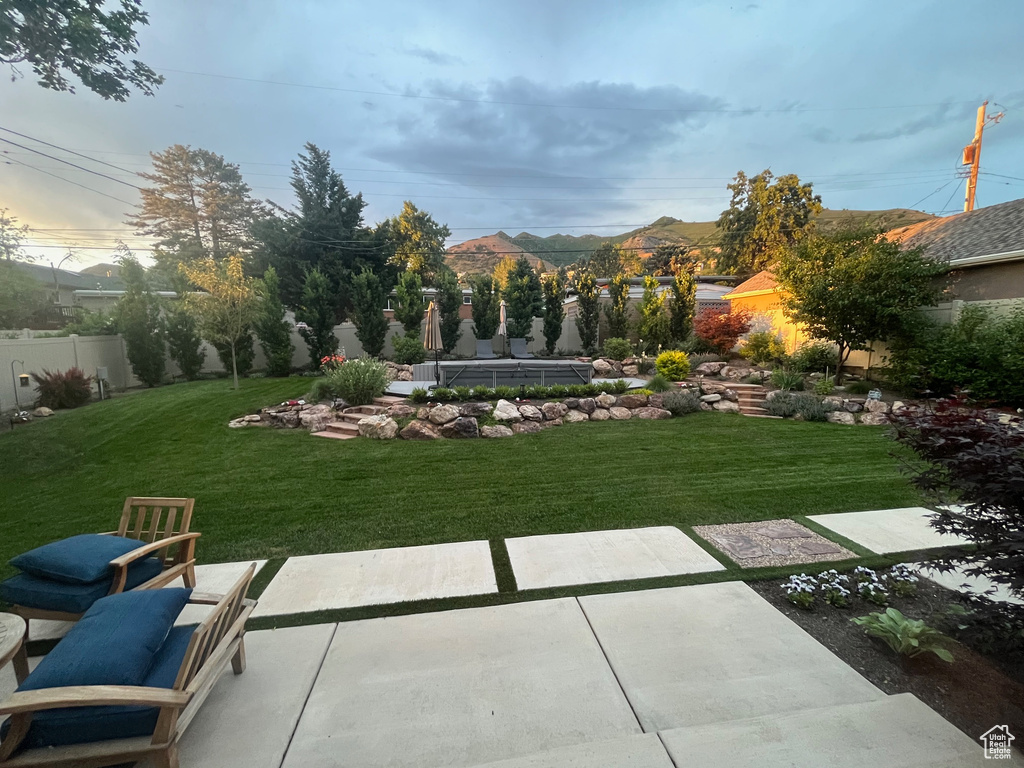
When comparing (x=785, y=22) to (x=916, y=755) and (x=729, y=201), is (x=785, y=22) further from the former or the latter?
(x=729, y=201)

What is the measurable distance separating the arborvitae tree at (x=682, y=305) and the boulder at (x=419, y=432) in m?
9.96

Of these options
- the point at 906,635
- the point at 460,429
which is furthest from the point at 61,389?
the point at 906,635

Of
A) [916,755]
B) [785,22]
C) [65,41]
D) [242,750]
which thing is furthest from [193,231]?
[916,755]

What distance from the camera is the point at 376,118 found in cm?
1452

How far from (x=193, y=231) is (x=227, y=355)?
1809 centimetres

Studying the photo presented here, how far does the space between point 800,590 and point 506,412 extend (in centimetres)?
536

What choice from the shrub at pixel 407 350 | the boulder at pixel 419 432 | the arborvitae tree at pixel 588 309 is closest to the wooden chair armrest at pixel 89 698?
the boulder at pixel 419 432

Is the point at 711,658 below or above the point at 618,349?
below

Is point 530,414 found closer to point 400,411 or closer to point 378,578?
point 400,411

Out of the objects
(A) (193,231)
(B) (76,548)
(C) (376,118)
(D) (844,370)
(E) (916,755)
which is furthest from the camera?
(A) (193,231)

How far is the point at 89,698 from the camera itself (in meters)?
1.38

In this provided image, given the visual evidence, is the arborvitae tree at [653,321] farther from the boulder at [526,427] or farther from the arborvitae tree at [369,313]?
the arborvitae tree at [369,313]

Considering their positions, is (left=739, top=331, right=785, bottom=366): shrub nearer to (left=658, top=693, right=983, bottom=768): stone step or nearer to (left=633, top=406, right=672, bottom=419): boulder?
(left=633, top=406, right=672, bottom=419): boulder

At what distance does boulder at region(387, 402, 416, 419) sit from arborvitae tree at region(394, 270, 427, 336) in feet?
24.5
